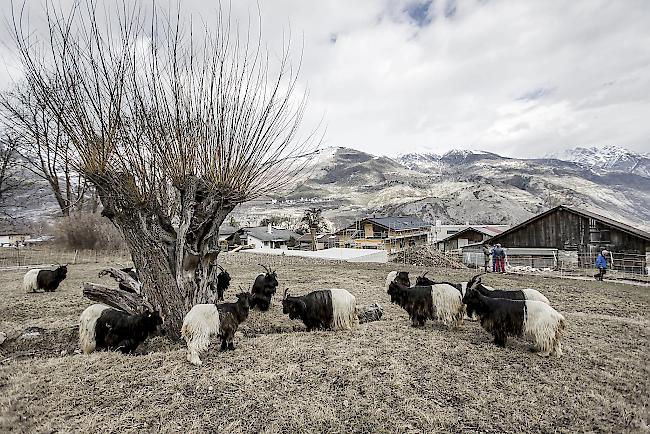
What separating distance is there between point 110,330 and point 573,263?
2643cm

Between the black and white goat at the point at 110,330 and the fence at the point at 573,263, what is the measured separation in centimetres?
1922

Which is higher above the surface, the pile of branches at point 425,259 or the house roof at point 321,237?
the house roof at point 321,237

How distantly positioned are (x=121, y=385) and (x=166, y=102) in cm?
442

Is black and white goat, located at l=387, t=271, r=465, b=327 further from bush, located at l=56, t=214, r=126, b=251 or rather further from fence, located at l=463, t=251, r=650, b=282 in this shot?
bush, located at l=56, t=214, r=126, b=251

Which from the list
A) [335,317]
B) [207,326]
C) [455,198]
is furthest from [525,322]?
[455,198]

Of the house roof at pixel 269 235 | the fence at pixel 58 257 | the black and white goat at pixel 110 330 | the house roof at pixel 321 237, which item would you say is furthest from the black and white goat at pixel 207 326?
the house roof at pixel 269 235

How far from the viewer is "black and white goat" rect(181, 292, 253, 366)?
18.3 ft

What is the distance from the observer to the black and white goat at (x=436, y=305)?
7.20 metres

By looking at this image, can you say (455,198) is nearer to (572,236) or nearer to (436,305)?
(572,236)

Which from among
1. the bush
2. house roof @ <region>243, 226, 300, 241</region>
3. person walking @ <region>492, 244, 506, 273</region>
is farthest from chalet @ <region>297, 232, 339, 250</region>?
person walking @ <region>492, 244, 506, 273</region>

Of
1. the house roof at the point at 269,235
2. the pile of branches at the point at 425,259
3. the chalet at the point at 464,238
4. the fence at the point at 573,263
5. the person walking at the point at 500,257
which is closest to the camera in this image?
Answer: the person walking at the point at 500,257

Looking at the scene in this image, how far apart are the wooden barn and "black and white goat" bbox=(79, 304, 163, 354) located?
25.1 m

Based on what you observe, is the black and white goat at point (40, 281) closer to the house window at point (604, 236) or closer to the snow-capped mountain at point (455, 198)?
the snow-capped mountain at point (455, 198)

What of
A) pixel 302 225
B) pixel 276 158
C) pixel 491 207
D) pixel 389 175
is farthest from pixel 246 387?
pixel 389 175
